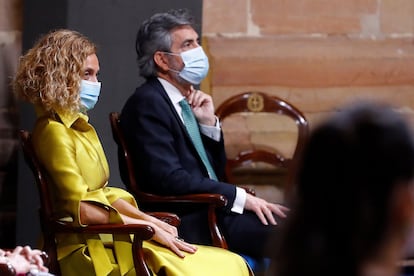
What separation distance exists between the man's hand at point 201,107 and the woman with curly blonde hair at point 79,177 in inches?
25.0

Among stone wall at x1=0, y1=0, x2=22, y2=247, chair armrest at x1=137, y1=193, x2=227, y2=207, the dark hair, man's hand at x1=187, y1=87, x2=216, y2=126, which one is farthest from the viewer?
stone wall at x1=0, y1=0, x2=22, y2=247

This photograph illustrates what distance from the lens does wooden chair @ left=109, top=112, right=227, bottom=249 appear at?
4.15 metres

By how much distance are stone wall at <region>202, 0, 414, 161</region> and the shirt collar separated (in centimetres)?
94

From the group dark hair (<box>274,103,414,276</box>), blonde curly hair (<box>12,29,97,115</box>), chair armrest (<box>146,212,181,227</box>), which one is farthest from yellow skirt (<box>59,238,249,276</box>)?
dark hair (<box>274,103,414,276</box>)

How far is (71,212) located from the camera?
376 centimetres

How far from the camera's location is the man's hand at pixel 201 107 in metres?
4.50

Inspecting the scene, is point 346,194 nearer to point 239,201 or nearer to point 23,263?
point 23,263

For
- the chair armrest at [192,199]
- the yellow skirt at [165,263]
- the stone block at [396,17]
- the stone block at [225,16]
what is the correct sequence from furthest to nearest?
the stone block at [396,17] → the stone block at [225,16] → the chair armrest at [192,199] → the yellow skirt at [165,263]

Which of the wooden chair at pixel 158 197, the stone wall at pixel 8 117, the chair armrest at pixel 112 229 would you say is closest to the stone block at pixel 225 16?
the stone wall at pixel 8 117

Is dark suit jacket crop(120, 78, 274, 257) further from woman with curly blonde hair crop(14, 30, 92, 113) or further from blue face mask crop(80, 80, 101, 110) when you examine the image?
woman with curly blonde hair crop(14, 30, 92, 113)

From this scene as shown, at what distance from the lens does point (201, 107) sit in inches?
178

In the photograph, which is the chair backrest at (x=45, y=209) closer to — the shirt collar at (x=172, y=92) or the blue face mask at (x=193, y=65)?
the shirt collar at (x=172, y=92)

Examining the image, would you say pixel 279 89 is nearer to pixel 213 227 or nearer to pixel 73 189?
pixel 213 227

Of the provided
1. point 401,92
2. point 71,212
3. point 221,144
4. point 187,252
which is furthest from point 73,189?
point 401,92
